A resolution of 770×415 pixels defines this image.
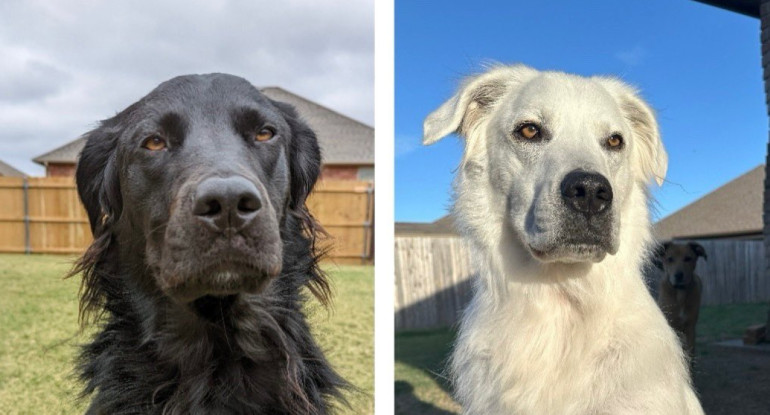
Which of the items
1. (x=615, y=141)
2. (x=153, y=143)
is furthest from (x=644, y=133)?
(x=153, y=143)

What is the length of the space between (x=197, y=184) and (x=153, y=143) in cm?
24

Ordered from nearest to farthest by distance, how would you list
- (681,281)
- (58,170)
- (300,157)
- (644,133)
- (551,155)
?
(551,155)
(300,157)
(644,133)
(58,170)
(681,281)

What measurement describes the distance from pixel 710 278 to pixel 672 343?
4.91 meters

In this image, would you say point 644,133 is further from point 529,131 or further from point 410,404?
point 410,404

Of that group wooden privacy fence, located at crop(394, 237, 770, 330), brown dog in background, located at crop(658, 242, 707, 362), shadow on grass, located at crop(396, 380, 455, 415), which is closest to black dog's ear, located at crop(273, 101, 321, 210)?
shadow on grass, located at crop(396, 380, 455, 415)

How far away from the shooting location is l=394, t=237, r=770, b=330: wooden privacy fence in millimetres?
5945

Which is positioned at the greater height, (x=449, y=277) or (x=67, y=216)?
(x=67, y=216)

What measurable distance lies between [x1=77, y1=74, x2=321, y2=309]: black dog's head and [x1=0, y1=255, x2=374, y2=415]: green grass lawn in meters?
0.58

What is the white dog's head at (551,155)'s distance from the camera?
1.49 m

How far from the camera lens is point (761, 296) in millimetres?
5727

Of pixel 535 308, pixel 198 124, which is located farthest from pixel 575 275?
pixel 198 124

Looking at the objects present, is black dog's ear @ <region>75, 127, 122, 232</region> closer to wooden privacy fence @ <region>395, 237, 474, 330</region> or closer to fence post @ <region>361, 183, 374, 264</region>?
fence post @ <region>361, 183, 374, 264</region>

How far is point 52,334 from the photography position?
2.64 meters

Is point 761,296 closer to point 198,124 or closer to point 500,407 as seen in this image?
point 500,407
